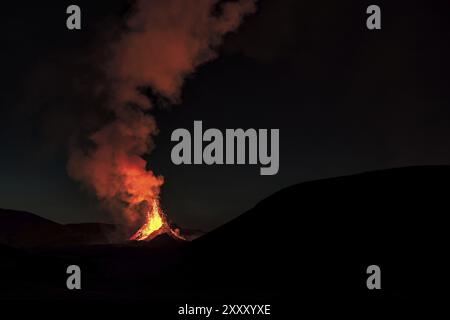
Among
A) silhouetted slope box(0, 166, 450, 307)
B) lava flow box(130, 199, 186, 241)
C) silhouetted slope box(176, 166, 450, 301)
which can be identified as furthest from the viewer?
lava flow box(130, 199, 186, 241)

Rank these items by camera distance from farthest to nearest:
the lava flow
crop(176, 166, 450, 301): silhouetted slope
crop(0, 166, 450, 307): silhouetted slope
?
the lava flow → crop(176, 166, 450, 301): silhouetted slope → crop(0, 166, 450, 307): silhouetted slope

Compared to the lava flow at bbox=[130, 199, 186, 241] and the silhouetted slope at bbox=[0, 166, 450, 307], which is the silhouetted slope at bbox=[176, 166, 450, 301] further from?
the lava flow at bbox=[130, 199, 186, 241]

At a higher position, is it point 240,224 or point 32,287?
point 240,224

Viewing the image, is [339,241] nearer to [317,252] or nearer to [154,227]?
[317,252]

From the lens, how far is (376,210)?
64.9 meters

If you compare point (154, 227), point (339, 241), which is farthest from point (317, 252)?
point (154, 227)

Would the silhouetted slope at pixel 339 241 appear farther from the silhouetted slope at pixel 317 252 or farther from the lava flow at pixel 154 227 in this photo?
the lava flow at pixel 154 227

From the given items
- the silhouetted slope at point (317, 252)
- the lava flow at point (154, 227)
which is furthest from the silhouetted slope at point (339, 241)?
the lava flow at point (154, 227)

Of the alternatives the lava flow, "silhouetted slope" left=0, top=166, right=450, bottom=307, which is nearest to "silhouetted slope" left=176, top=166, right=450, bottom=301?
"silhouetted slope" left=0, top=166, right=450, bottom=307

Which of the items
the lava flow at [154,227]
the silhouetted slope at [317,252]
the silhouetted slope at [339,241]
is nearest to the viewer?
the silhouetted slope at [317,252]

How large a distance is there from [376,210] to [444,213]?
8.02 meters
